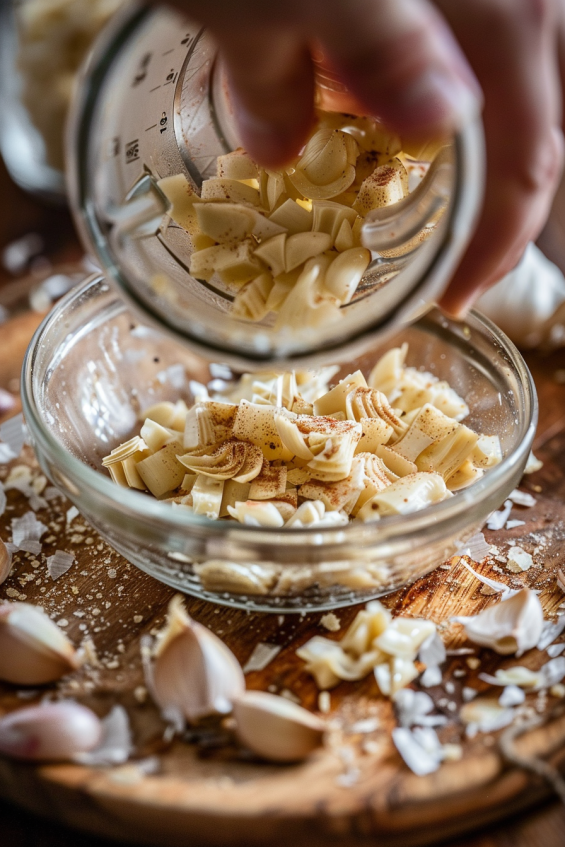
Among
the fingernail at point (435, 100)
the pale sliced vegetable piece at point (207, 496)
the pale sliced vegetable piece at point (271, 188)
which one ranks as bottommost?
the pale sliced vegetable piece at point (207, 496)

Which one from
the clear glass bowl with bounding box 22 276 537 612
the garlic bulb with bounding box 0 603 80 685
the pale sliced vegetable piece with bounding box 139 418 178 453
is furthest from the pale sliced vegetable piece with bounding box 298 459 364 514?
the garlic bulb with bounding box 0 603 80 685

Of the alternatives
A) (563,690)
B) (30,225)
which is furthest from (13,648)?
(30,225)

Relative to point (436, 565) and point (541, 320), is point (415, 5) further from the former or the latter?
point (541, 320)

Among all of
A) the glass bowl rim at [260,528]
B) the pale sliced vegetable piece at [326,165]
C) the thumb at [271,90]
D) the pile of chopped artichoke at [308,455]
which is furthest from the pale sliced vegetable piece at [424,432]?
the thumb at [271,90]

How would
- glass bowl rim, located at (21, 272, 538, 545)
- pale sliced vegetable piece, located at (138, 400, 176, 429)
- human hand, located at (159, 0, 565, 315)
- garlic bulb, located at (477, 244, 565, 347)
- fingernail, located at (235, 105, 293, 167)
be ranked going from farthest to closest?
garlic bulb, located at (477, 244, 565, 347) → pale sliced vegetable piece, located at (138, 400, 176, 429) → glass bowl rim, located at (21, 272, 538, 545) → fingernail, located at (235, 105, 293, 167) → human hand, located at (159, 0, 565, 315)

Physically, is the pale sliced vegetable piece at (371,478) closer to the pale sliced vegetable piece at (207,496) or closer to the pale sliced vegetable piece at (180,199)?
the pale sliced vegetable piece at (207,496)

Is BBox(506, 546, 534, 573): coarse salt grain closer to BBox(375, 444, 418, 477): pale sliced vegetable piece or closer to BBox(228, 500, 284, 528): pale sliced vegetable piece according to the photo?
BBox(375, 444, 418, 477): pale sliced vegetable piece

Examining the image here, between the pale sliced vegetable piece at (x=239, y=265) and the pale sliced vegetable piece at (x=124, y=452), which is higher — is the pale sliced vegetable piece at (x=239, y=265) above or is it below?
above
